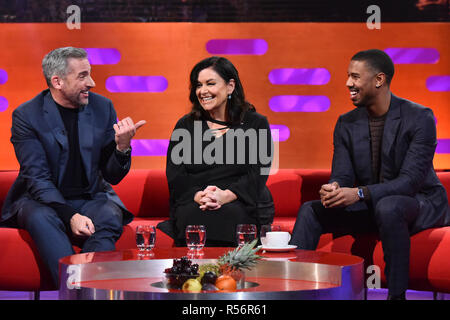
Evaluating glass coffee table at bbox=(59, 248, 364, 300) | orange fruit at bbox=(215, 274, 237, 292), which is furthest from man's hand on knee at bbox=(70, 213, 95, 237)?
orange fruit at bbox=(215, 274, 237, 292)

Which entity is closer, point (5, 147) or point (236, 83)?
point (236, 83)

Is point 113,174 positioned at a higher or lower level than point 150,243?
higher

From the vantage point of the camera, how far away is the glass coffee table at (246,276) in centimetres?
204

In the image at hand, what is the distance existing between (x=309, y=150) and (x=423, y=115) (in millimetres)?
1377

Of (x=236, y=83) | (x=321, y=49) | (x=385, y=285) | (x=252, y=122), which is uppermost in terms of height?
(x=321, y=49)

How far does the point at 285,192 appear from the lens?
4.32 meters

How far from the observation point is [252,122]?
3863 mm

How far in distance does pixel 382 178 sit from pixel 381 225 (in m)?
0.46

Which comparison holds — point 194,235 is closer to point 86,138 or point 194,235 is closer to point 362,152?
point 86,138

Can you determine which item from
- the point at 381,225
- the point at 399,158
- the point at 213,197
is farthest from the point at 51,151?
the point at 399,158

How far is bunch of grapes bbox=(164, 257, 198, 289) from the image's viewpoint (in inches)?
84.4

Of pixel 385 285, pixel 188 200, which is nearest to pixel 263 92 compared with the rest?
pixel 188 200
